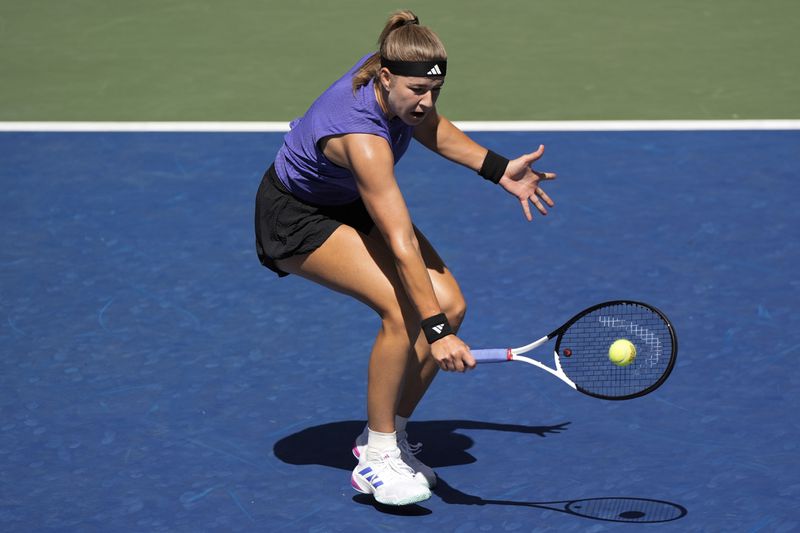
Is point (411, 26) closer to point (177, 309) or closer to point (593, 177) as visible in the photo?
point (177, 309)

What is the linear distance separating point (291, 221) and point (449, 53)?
17.2 feet

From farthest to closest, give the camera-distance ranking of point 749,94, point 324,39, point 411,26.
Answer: point 324,39 < point 749,94 < point 411,26

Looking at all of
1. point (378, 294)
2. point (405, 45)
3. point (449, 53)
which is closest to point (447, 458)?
point (378, 294)

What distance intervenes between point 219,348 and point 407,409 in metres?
1.30

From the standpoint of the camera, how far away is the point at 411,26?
4695mm

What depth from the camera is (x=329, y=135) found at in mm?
4691

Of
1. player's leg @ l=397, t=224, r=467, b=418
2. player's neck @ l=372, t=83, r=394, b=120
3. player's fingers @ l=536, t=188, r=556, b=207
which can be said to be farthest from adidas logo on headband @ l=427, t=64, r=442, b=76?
player's fingers @ l=536, t=188, r=556, b=207

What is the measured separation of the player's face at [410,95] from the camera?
15.0 ft

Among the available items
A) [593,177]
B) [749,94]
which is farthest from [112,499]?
[749,94]

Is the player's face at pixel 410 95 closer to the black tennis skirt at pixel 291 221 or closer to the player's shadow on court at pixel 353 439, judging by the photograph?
the black tennis skirt at pixel 291 221

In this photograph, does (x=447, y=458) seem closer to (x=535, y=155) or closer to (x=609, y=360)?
(x=609, y=360)

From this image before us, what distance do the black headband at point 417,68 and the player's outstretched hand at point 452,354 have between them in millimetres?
896

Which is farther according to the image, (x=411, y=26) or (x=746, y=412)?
(x=746, y=412)

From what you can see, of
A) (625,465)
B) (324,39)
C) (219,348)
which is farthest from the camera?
(324,39)
